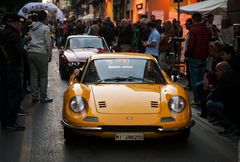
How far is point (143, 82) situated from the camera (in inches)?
324

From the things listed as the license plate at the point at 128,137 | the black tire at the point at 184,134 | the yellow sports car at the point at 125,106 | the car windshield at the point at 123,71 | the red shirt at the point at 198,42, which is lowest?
the black tire at the point at 184,134

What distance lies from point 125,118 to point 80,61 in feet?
29.2

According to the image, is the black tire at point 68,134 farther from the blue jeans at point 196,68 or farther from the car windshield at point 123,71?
the blue jeans at point 196,68

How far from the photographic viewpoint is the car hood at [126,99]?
7199 millimetres

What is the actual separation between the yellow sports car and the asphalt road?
0.74 ft

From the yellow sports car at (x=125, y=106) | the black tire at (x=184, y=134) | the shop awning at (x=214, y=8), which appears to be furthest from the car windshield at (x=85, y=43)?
the black tire at (x=184, y=134)

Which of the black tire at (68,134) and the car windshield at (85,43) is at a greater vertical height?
the car windshield at (85,43)

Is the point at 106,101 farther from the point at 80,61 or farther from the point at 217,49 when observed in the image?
the point at 80,61

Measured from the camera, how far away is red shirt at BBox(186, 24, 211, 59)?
11203 millimetres

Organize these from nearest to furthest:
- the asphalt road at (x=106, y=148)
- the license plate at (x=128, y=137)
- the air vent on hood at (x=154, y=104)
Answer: the asphalt road at (x=106, y=148) < the license plate at (x=128, y=137) < the air vent on hood at (x=154, y=104)

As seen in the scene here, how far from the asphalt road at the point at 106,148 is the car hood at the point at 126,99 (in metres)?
0.55

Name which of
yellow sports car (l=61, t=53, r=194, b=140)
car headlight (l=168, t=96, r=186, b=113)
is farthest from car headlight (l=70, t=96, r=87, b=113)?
car headlight (l=168, t=96, r=186, b=113)

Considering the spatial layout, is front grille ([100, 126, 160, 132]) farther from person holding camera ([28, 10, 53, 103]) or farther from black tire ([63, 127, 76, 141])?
person holding camera ([28, 10, 53, 103])

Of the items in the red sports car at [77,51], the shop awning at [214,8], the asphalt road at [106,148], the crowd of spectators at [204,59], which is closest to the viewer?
the asphalt road at [106,148]
